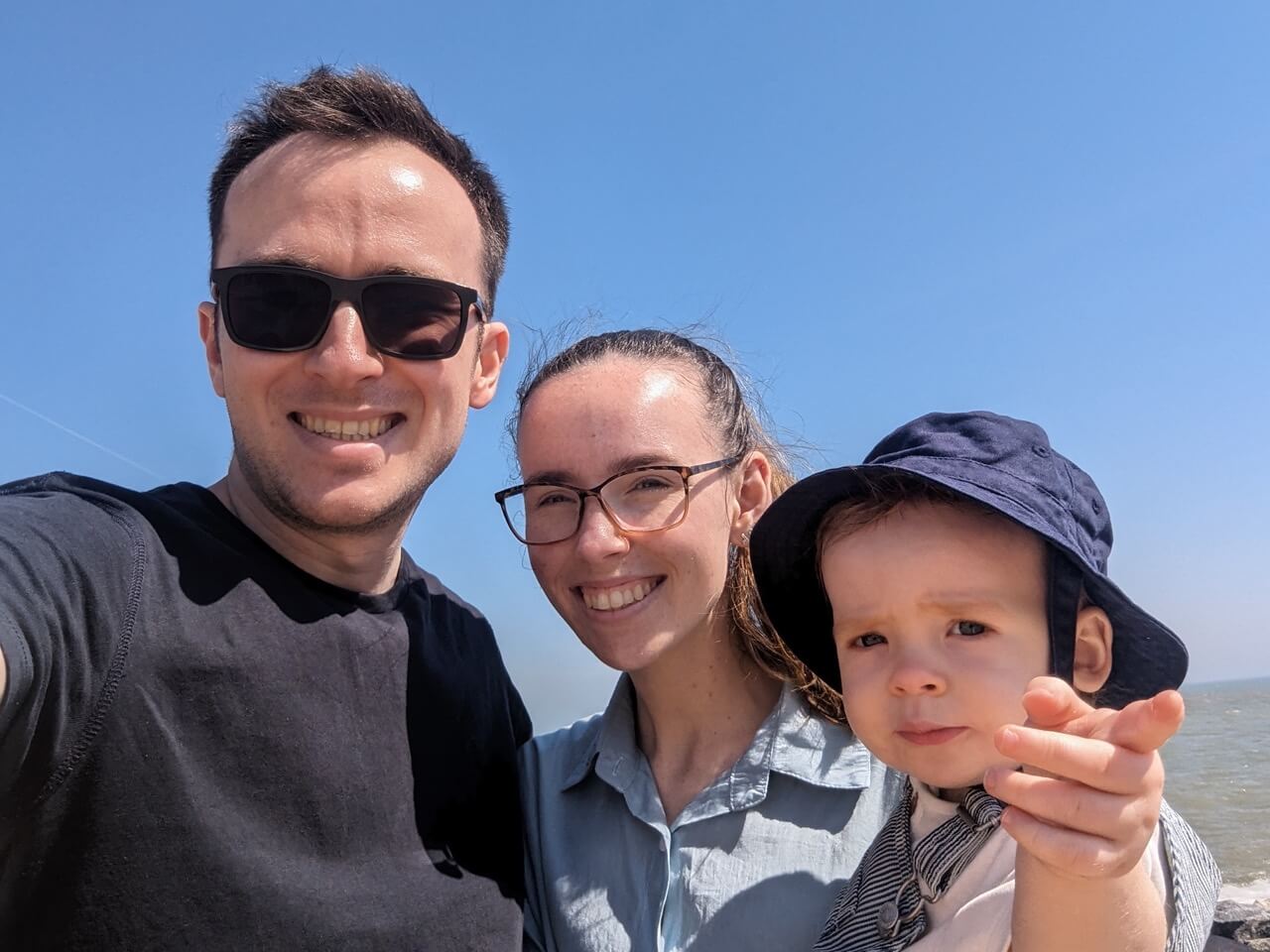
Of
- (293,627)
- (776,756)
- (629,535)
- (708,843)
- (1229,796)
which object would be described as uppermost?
(629,535)

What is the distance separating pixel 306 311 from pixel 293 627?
2.67ft

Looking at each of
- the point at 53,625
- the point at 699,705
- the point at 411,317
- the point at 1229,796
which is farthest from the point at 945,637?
the point at 1229,796

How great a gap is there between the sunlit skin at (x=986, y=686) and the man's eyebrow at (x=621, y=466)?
62cm

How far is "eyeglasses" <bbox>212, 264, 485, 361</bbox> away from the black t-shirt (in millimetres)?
460

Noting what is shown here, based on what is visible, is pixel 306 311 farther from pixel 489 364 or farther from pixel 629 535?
pixel 629 535

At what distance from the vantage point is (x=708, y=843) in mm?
2596

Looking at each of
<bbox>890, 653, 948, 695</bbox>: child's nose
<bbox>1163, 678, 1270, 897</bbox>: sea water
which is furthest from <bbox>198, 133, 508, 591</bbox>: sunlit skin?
<bbox>1163, 678, 1270, 897</bbox>: sea water

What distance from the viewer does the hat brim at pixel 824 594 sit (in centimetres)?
211

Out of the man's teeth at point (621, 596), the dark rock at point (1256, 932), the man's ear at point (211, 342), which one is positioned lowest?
the dark rock at point (1256, 932)

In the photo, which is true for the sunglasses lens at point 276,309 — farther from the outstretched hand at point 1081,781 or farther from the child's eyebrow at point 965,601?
the outstretched hand at point 1081,781

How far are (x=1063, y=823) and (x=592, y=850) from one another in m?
1.59

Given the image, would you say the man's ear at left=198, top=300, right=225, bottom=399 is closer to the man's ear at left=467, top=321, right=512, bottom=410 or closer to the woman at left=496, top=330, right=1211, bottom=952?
the man's ear at left=467, top=321, right=512, bottom=410

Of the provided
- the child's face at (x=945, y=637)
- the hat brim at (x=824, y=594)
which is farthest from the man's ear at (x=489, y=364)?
the child's face at (x=945, y=637)

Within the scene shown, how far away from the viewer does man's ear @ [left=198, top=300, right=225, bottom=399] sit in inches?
103
